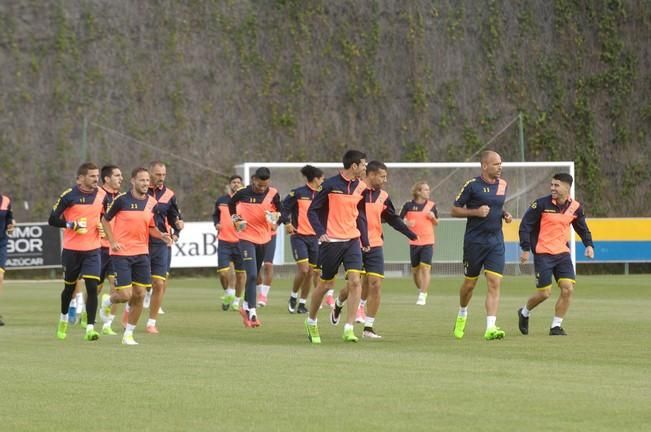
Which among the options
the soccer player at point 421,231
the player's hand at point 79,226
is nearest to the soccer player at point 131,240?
the player's hand at point 79,226

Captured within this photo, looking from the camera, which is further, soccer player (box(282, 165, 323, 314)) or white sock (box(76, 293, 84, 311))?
soccer player (box(282, 165, 323, 314))

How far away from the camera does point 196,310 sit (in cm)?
2409

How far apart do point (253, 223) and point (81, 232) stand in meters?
3.55

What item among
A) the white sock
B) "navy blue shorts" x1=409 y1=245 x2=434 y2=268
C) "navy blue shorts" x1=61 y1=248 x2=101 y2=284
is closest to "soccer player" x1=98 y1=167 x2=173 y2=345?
"navy blue shorts" x1=61 y1=248 x2=101 y2=284

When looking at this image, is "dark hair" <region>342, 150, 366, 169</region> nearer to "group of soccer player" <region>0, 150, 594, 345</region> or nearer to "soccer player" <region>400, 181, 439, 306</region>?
"group of soccer player" <region>0, 150, 594, 345</region>

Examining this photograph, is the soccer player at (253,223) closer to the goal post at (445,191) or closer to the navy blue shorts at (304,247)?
the navy blue shorts at (304,247)

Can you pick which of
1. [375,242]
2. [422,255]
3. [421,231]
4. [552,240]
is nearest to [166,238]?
[375,242]

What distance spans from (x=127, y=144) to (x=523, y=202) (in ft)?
40.4

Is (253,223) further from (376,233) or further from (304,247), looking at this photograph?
(304,247)

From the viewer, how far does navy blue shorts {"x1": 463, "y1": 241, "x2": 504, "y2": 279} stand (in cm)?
1688

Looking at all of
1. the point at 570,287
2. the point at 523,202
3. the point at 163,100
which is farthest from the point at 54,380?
the point at 163,100

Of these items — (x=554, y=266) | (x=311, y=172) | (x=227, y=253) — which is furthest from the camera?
(x=227, y=253)

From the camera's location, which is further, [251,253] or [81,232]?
[251,253]

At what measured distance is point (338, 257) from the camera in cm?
1659
